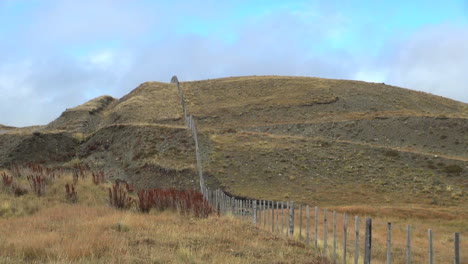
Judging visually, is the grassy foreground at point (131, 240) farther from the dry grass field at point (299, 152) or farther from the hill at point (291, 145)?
the hill at point (291, 145)

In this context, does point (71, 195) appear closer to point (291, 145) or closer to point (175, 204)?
point (175, 204)

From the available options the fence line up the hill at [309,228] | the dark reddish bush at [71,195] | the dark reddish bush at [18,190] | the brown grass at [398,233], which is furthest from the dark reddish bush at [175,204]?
the dark reddish bush at [18,190]

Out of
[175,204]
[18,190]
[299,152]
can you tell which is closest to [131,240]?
[175,204]

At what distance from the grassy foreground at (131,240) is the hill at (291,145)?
24.6 m

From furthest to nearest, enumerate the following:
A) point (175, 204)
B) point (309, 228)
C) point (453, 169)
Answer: point (453, 169) < point (309, 228) < point (175, 204)

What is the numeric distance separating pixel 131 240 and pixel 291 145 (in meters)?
43.0

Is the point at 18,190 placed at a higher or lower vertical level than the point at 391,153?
lower

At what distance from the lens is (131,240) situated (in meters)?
10.4

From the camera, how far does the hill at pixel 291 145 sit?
41344 mm

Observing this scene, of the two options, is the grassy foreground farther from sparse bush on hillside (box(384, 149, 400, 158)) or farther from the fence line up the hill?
sparse bush on hillside (box(384, 149, 400, 158))

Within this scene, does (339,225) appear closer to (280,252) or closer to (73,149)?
(280,252)

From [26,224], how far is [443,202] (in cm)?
3366

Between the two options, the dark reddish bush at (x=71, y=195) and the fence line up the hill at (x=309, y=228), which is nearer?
the fence line up the hill at (x=309, y=228)

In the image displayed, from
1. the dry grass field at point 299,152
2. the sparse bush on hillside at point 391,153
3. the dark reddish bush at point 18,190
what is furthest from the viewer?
the sparse bush on hillside at point 391,153
